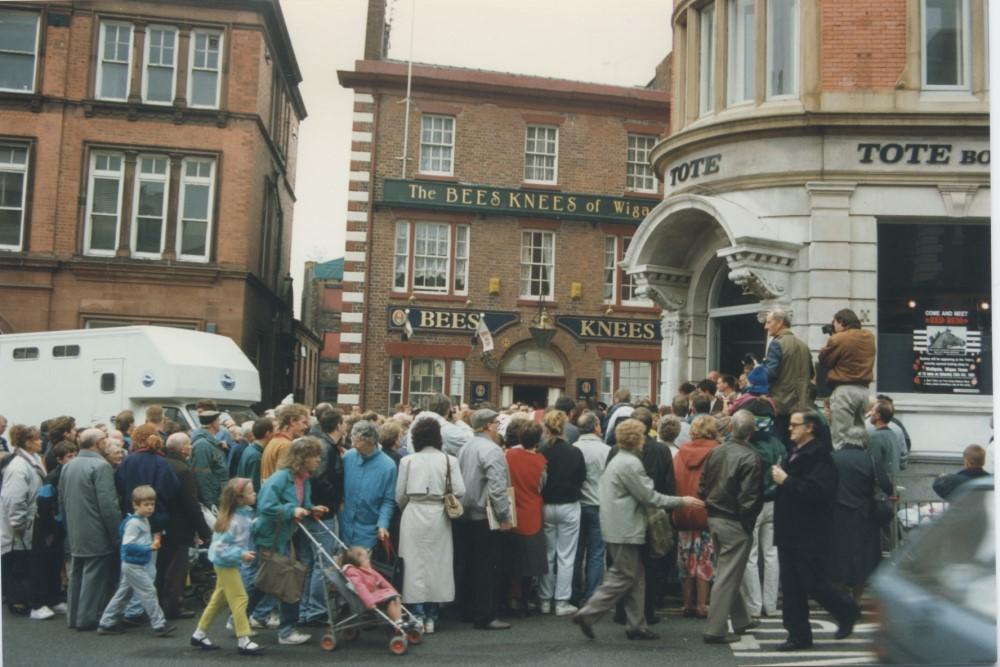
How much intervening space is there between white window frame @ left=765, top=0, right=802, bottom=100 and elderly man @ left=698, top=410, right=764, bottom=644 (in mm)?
7236

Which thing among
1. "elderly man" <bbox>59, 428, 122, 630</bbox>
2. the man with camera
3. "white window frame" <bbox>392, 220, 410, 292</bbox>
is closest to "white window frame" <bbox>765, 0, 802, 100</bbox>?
the man with camera

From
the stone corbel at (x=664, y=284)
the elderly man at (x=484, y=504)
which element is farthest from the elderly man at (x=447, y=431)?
the stone corbel at (x=664, y=284)

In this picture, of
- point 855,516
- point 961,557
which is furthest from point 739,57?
point 961,557

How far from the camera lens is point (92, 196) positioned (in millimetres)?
22188

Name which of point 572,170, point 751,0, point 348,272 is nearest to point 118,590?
point 751,0

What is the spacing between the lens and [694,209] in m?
14.1

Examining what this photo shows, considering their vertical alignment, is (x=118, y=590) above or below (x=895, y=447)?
below

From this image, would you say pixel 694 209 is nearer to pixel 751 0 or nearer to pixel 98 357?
pixel 751 0

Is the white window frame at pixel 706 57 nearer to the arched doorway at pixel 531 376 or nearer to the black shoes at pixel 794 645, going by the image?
the black shoes at pixel 794 645

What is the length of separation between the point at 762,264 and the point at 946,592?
860 cm

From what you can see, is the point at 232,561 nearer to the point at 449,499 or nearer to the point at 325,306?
the point at 449,499

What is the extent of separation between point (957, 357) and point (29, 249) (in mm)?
18240

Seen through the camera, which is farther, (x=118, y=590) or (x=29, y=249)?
(x=29, y=249)

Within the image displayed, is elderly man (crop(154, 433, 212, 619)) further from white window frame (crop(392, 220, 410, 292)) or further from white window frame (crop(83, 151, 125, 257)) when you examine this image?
white window frame (crop(392, 220, 410, 292))
